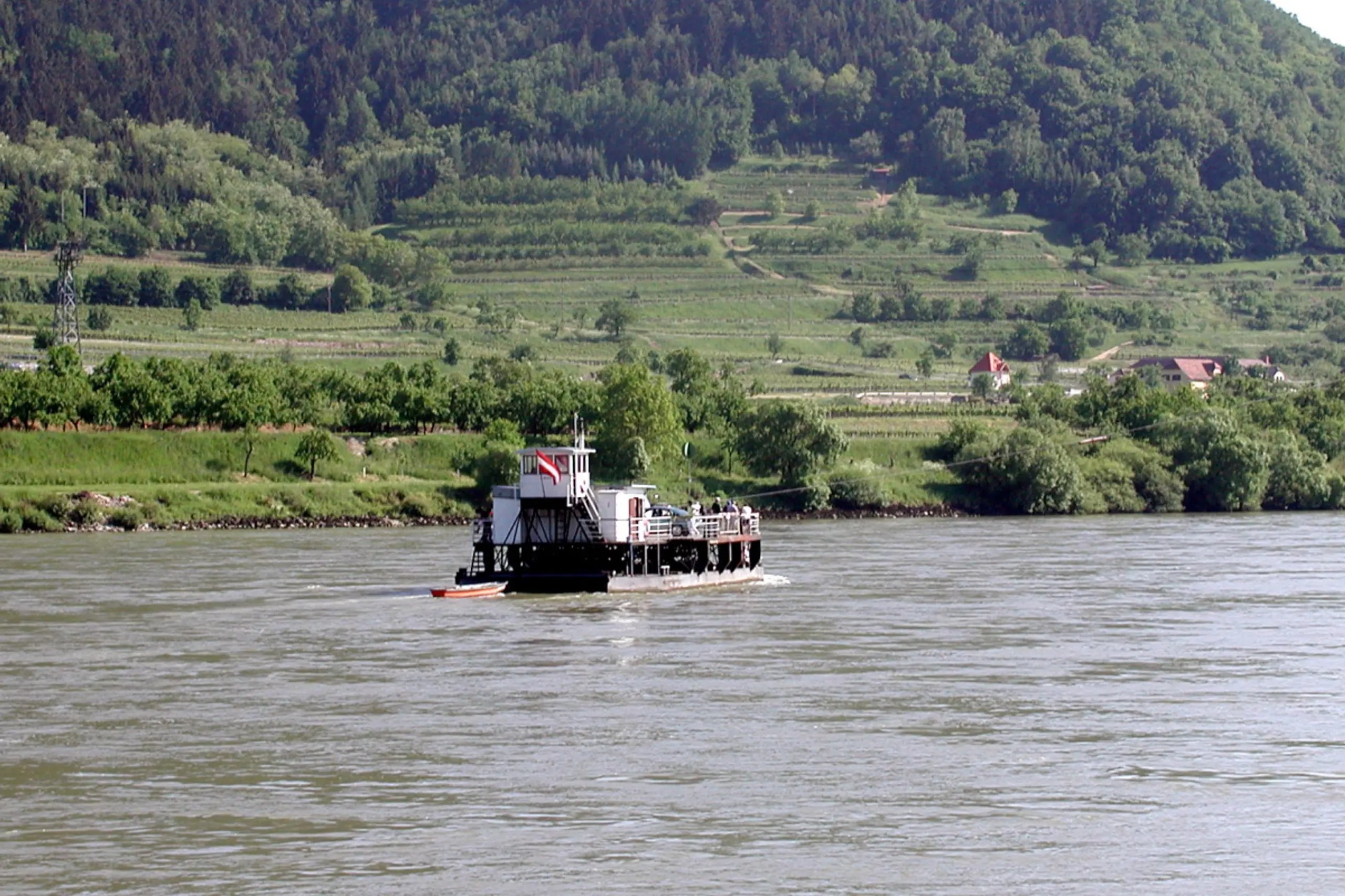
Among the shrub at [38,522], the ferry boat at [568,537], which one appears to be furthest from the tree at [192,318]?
the ferry boat at [568,537]

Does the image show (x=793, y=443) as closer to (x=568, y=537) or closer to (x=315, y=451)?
(x=315, y=451)

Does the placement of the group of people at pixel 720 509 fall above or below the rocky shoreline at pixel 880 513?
above

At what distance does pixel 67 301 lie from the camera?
12744 centimetres

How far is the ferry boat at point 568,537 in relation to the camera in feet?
177

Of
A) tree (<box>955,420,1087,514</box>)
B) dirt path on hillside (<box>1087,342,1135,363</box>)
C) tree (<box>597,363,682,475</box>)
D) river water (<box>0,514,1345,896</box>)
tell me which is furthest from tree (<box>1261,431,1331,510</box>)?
dirt path on hillside (<box>1087,342,1135,363</box>)

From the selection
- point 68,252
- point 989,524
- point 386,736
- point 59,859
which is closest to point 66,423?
point 68,252

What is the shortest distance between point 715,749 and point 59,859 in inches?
409

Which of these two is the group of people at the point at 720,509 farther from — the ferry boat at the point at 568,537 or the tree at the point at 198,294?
the tree at the point at 198,294

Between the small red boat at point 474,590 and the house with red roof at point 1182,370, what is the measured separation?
11530 centimetres

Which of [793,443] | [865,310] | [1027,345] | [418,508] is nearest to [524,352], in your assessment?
[865,310]

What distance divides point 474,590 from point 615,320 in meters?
124

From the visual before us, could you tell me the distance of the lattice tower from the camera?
114 meters

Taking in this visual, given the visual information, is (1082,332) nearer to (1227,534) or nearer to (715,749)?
(1227,534)

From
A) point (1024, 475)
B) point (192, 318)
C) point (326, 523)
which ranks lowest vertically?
point (326, 523)
